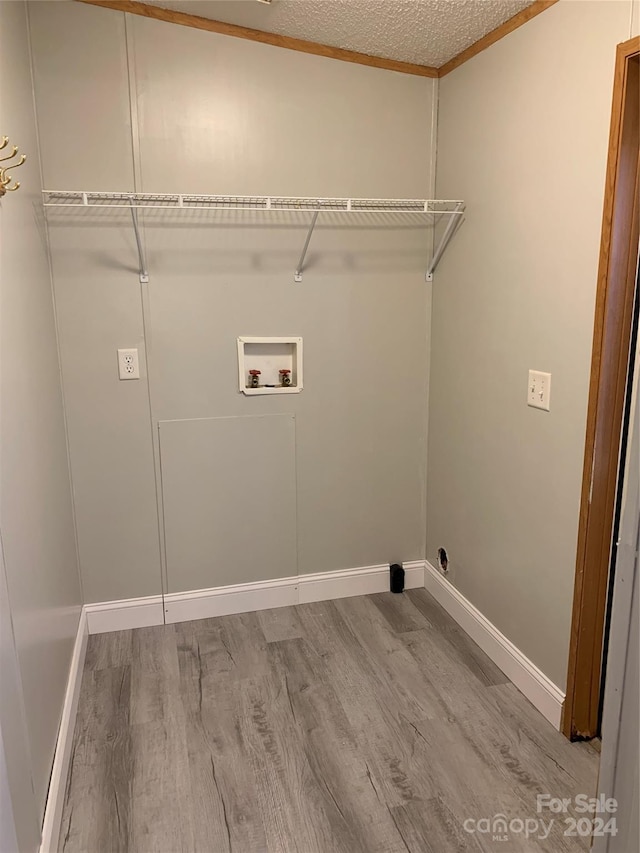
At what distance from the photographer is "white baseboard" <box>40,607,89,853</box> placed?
1.48m

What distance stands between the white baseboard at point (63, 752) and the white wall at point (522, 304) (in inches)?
62.0

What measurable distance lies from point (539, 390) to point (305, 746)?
4.60 feet

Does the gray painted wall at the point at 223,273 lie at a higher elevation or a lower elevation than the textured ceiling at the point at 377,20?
lower

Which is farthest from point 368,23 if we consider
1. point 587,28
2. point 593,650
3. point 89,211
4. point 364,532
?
point 593,650

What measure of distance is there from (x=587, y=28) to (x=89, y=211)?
1746mm

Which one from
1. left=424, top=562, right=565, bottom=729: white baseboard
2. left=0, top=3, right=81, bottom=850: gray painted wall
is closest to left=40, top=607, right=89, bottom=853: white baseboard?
left=0, top=3, right=81, bottom=850: gray painted wall

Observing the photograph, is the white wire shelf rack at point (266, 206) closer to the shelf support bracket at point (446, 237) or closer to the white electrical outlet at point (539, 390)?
the shelf support bracket at point (446, 237)

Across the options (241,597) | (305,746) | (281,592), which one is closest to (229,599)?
(241,597)

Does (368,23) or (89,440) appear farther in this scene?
(89,440)

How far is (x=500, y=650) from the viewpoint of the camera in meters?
2.27

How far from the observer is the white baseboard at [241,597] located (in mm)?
2514

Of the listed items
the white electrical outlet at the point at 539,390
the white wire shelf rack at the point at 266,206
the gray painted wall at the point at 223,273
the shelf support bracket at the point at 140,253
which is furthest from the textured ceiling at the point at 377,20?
the white electrical outlet at the point at 539,390

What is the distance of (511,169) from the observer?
6.68ft

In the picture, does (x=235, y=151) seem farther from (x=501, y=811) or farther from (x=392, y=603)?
(x=501, y=811)
